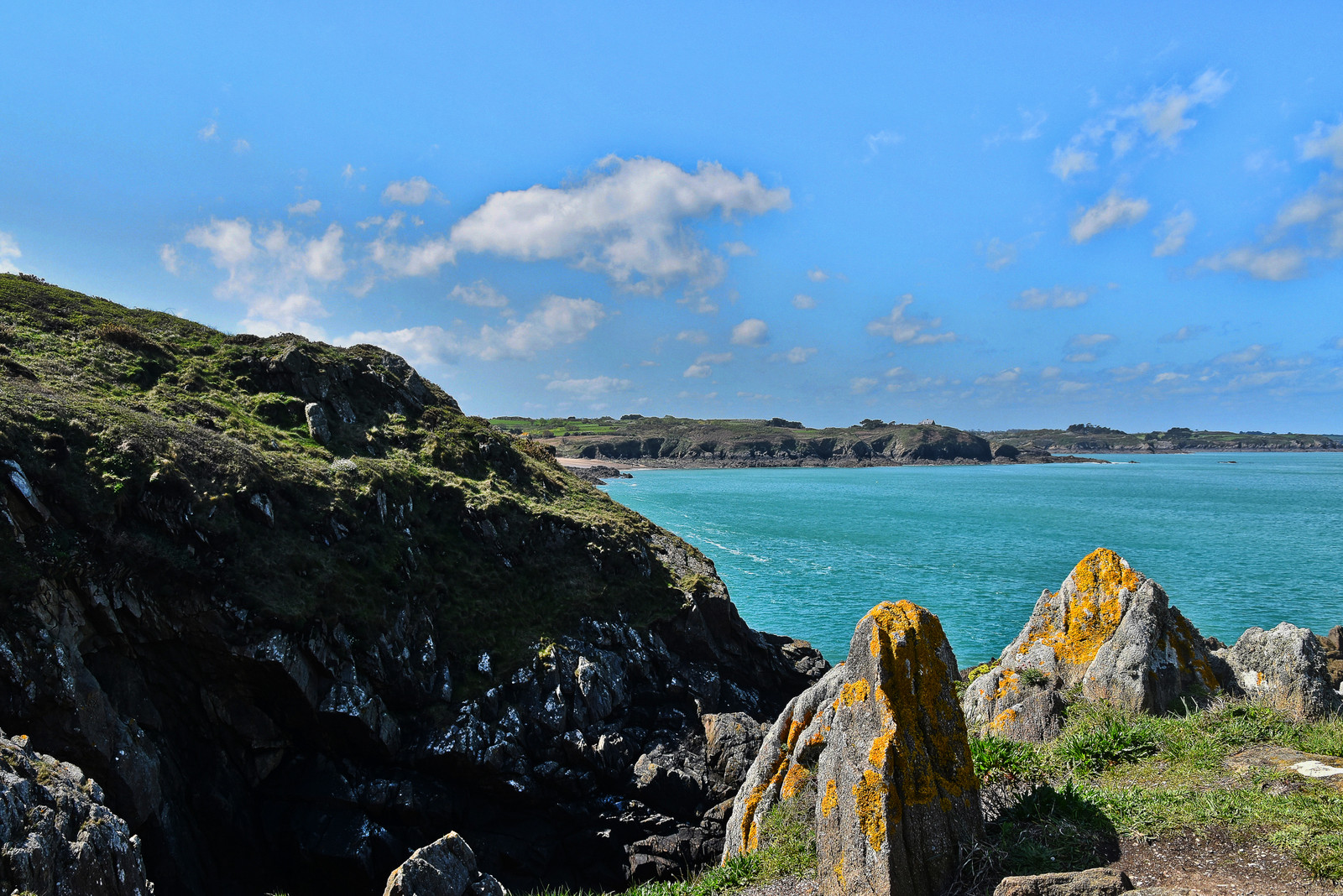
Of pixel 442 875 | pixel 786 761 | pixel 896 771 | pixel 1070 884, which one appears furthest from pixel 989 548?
pixel 442 875

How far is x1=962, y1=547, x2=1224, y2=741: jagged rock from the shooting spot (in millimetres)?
11219

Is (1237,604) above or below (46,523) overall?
below

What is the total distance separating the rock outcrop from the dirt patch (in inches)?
62.1

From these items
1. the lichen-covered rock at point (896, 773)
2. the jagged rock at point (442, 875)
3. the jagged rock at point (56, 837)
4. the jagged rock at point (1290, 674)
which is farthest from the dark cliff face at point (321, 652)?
the jagged rock at point (1290, 674)

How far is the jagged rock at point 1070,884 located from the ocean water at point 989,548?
2717 centimetres

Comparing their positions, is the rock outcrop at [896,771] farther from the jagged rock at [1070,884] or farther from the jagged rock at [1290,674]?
the jagged rock at [1290,674]

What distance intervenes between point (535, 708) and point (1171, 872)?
17850 millimetres

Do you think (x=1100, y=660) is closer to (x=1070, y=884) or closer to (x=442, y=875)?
(x=1070, y=884)

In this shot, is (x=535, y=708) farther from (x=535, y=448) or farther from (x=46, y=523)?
(x=535, y=448)

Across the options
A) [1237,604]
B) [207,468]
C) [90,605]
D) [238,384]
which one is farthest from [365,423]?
[1237,604]

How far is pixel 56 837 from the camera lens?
7.15 metres

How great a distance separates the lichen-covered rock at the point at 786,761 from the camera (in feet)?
34.8

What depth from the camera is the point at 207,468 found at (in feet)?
68.6

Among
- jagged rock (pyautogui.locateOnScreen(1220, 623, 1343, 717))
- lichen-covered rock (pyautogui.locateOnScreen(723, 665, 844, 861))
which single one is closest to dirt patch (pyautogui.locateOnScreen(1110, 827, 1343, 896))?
lichen-covered rock (pyautogui.locateOnScreen(723, 665, 844, 861))
